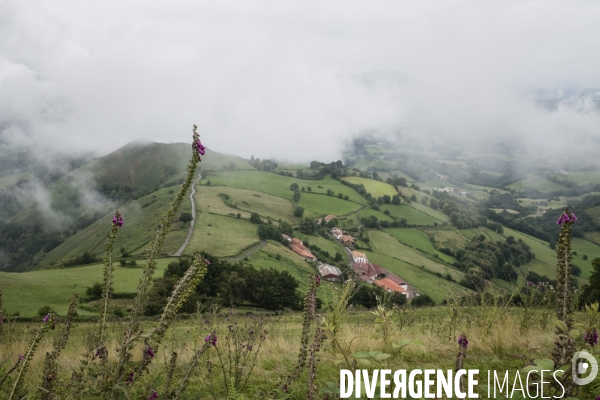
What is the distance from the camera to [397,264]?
8556 cm

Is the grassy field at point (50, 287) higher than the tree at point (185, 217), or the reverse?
the tree at point (185, 217)

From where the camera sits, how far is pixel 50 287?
5188 cm

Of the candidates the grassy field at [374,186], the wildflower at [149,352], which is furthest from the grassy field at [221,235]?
the wildflower at [149,352]

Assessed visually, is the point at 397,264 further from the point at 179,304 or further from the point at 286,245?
the point at 179,304

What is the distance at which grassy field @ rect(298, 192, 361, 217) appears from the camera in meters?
112

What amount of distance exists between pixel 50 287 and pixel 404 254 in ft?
242

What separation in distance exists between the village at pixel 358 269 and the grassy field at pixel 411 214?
2844 cm

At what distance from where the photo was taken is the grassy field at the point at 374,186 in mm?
134250

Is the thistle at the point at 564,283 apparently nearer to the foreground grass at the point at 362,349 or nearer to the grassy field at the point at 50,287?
the foreground grass at the point at 362,349

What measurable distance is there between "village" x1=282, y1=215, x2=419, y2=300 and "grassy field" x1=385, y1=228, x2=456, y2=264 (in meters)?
16.7

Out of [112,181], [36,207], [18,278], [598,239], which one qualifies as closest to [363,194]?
[598,239]

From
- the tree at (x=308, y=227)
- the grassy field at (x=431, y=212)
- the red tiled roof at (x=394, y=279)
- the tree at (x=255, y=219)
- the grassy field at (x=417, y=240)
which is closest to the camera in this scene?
the red tiled roof at (x=394, y=279)

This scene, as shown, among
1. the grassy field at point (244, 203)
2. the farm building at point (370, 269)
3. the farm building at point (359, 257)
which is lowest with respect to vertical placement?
the farm building at point (370, 269)

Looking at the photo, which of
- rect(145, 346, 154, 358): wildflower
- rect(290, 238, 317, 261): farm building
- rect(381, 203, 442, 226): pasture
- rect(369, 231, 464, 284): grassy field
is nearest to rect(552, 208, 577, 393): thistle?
rect(145, 346, 154, 358): wildflower
